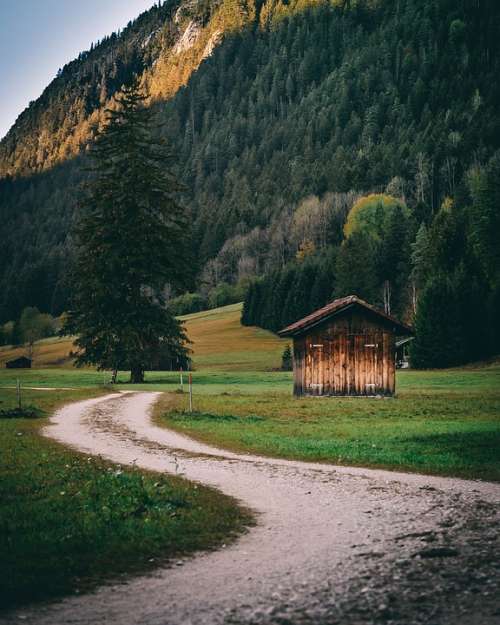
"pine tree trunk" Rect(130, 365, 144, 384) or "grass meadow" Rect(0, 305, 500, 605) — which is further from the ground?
"pine tree trunk" Rect(130, 365, 144, 384)

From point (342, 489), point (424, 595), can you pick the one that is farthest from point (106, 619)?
point (342, 489)

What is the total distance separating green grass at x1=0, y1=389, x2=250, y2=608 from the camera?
333 inches

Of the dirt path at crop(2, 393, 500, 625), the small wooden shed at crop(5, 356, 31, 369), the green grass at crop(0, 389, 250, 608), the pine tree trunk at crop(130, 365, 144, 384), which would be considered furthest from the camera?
the small wooden shed at crop(5, 356, 31, 369)

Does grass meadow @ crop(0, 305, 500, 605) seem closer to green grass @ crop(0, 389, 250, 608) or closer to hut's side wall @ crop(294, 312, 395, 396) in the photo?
green grass @ crop(0, 389, 250, 608)

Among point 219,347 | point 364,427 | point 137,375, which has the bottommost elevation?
point 364,427

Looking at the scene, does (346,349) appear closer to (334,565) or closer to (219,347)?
(334,565)

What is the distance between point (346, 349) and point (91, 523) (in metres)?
31.7

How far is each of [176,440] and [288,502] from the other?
372 inches

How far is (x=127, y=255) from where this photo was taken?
2076 inches

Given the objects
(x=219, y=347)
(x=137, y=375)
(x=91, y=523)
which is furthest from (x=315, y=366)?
(x=219, y=347)

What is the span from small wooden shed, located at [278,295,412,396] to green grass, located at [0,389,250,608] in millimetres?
26004

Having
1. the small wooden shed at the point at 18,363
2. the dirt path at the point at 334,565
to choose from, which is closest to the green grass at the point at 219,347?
the small wooden shed at the point at 18,363

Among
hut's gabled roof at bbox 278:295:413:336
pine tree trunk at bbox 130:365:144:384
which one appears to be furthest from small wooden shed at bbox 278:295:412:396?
pine tree trunk at bbox 130:365:144:384

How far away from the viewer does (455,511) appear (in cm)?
1159
